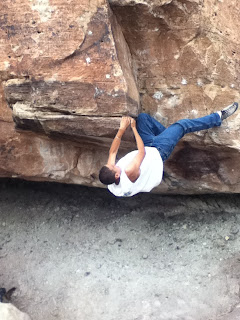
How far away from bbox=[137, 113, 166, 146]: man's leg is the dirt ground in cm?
120

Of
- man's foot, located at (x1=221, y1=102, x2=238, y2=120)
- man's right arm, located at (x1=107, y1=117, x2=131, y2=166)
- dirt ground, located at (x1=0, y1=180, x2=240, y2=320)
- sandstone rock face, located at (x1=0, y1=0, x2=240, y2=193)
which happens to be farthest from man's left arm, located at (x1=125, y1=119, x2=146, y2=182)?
dirt ground, located at (x1=0, y1=180, x2=240, y2=320)

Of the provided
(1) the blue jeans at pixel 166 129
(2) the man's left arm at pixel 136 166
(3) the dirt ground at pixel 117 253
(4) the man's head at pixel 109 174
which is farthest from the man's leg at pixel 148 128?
(3) the dirt ground at pixel 117 253

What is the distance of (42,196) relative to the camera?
4266 mm

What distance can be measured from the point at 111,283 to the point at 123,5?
8.21 feet

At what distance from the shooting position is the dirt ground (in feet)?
10.4

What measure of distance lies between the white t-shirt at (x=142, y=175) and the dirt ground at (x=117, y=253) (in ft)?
3.51

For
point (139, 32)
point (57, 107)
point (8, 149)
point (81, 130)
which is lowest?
point (8, 149)

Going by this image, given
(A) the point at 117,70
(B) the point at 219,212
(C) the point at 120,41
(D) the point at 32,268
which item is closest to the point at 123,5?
(C) the point at 120,41

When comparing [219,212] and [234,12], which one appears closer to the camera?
[234,12]

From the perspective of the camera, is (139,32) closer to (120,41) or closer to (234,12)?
(120,41)

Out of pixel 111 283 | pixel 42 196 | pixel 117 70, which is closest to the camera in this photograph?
pixel 117 70

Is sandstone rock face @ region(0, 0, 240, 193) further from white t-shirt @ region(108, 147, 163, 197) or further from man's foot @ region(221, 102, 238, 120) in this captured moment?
white t-shirt @ region(108, 147, 163, 197)

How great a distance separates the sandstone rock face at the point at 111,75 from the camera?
2.87 metres

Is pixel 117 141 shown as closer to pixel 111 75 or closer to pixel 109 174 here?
pixel 109 174
